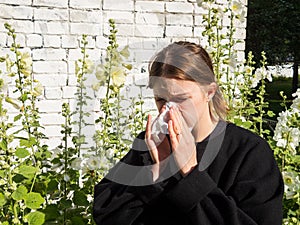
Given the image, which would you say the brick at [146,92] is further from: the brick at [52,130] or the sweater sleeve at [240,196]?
the sweater sleeve at [240,196]

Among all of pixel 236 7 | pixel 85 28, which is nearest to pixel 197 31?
pixel 85 28

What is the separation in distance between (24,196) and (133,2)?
8.14ft

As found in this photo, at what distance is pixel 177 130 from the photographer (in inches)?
52.2

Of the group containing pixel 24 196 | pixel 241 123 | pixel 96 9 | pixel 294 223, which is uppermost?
pixel 96 9

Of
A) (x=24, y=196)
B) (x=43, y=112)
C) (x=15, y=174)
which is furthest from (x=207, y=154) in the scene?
(x=43, y=112)

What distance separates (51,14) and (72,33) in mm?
199

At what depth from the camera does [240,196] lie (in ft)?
4.62

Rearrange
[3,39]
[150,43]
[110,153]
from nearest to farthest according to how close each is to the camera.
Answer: [110,153], [3,39], [150,43]

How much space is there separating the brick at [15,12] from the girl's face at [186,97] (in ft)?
7.43

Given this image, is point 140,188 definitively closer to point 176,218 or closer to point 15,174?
point 176,218

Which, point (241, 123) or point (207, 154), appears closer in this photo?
point (207, 154)

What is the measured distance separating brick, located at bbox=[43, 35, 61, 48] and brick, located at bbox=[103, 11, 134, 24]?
387 millimetres

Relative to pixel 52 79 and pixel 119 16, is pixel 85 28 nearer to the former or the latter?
pixel 119 16

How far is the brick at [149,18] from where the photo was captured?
3834mm
